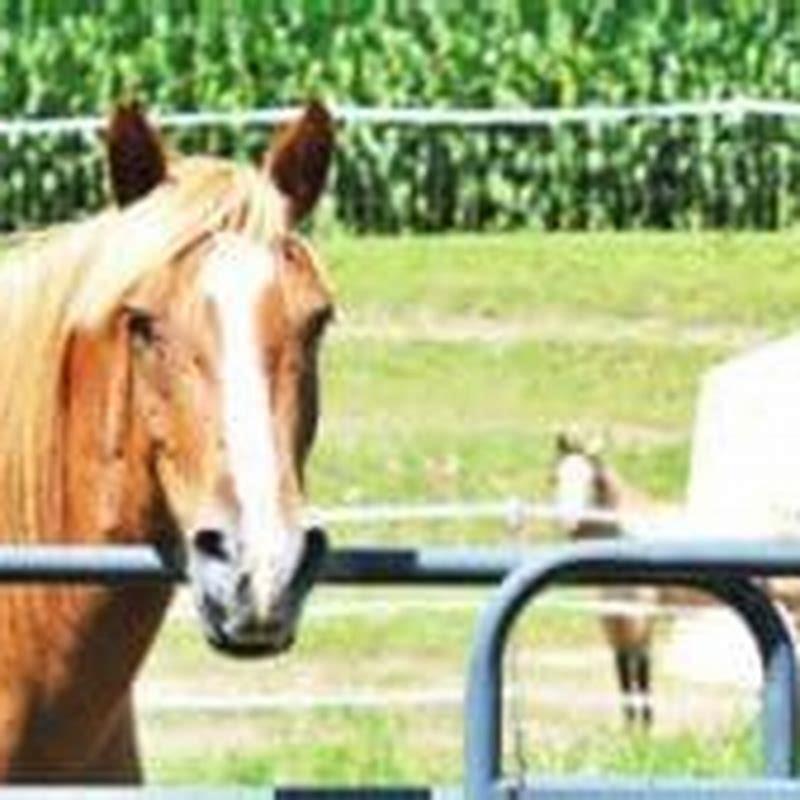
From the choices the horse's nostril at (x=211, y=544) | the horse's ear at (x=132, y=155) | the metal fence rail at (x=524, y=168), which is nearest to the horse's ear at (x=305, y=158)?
the horse's ear at (x=132, y=155)

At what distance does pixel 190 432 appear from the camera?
6797mm

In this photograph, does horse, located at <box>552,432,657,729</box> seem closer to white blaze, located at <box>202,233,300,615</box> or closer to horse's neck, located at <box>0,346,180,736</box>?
horse's neck, located at <box>0,346,180,736</box>

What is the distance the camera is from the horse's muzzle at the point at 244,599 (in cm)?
648

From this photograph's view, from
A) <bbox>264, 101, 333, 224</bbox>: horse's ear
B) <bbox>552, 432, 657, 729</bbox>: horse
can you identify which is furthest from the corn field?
<bbox>264, 101, 333, 224</bbox>: horse's ear

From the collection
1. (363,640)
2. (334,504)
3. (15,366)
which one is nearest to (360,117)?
(334,504)

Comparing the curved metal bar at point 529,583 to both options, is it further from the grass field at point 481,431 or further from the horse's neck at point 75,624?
the grass field at point 481,431

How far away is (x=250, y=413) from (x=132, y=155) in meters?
0.66

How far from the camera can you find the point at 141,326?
7008mm

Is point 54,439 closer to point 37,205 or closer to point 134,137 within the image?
point 134,137

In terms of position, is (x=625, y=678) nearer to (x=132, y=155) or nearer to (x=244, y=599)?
(x=132, y=155)

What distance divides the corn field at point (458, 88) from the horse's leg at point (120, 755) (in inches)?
776

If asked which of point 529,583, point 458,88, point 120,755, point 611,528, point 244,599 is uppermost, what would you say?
point 529,583

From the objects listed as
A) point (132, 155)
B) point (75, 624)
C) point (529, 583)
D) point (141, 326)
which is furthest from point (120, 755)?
point (529, 583)

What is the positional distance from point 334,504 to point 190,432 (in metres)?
13.0
